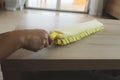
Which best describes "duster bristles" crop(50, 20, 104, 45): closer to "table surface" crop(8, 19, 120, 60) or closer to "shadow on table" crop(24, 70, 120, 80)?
"table surface" crop(8, 19, 120, 60)

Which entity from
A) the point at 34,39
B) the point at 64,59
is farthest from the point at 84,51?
the point at 34,39

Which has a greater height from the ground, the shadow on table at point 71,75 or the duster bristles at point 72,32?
the duster bristles at point 72,32

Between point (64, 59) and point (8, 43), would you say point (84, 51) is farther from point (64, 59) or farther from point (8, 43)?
point (8, 43)

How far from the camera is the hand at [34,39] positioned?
2.05 feet

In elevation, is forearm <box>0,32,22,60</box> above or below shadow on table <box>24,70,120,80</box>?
above

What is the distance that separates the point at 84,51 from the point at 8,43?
31 cm

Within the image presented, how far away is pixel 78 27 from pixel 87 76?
0.77 ft

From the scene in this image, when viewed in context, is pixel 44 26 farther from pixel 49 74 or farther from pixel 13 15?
pixel 13 15

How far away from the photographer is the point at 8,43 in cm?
59

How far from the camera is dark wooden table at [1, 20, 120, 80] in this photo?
661 mm

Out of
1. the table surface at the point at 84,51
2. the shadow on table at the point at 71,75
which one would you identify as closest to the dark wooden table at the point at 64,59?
the table surface at the point at 84,51

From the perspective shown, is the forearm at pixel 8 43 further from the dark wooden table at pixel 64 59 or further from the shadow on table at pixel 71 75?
the shadow on table at pixel 71 75

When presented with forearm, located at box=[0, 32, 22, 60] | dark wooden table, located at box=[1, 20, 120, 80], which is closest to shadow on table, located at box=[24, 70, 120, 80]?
dark wooden table, located at box=[1, 20, 120, 80]

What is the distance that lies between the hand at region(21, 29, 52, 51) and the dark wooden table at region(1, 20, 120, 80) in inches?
1.8
